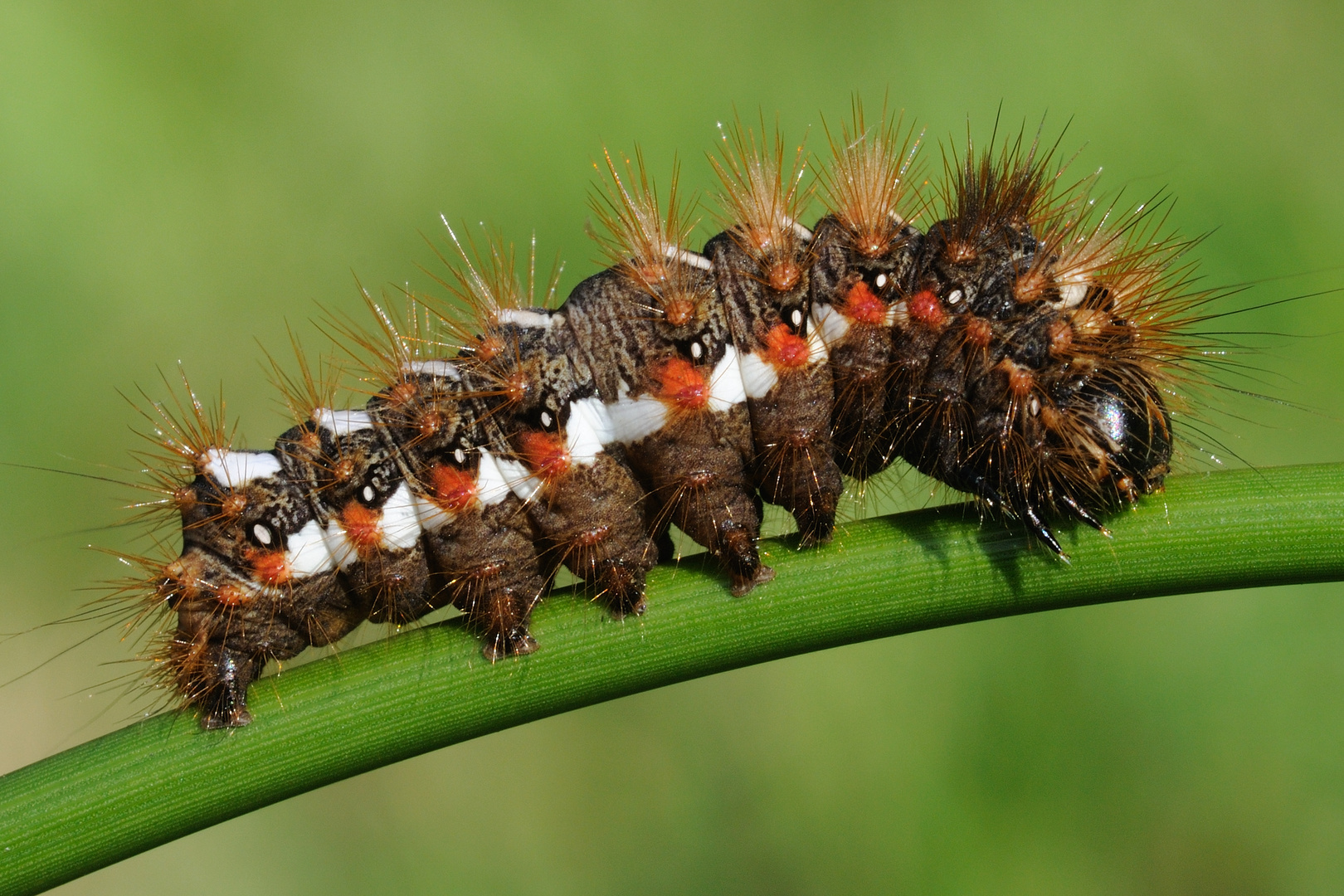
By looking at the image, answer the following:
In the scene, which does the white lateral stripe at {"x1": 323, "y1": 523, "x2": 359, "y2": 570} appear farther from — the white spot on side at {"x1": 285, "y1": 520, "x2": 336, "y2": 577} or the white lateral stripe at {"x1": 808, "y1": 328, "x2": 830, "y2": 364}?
the white lateral stripe at {"x1": 808, "y1": 328, "x2": 830, "y2": 364}

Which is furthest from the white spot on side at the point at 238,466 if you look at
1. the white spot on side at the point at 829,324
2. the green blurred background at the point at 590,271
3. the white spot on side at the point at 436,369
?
the green blurred background at the point at 590,271

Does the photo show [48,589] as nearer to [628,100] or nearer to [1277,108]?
[628,100]

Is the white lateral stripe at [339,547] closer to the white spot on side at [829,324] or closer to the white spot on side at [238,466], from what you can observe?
the white spot on side at [238,466]

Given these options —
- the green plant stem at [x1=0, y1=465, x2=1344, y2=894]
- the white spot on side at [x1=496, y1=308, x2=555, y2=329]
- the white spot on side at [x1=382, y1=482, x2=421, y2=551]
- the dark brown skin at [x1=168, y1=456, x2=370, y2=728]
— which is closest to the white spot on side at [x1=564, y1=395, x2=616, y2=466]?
the white spot on side at [x1=496, y1=308, x2=555, y2=329]

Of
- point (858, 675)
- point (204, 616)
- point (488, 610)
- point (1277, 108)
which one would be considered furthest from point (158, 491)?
point (1277, 108)

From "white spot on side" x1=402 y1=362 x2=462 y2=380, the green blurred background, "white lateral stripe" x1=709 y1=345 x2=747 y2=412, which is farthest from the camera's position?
the green blurred background

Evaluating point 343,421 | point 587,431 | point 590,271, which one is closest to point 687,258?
point 587,431

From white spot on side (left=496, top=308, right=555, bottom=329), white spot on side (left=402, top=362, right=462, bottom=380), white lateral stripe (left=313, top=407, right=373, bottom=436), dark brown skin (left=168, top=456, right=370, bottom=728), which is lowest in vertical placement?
dark brown skin (left=168, top=456, right=370, bottom=728)
